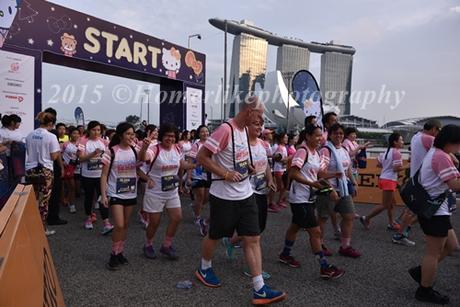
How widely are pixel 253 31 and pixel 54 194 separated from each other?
318ft

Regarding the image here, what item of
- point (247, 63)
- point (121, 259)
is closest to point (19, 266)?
point (121, 259)

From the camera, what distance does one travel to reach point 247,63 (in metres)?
76.1

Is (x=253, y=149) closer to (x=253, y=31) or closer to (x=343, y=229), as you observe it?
(x=343, y=229)

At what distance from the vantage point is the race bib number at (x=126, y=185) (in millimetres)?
4344

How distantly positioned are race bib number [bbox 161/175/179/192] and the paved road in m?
0.88

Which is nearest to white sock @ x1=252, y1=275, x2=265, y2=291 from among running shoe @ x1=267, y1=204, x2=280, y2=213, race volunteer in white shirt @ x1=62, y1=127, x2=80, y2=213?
running shoe @ x1=267, y1=204, x2=280, y2=213

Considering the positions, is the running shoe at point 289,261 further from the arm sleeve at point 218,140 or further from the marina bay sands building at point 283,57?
the marina bay sands building at point 283,57

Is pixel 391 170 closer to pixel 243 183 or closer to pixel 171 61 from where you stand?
pixel 243 183

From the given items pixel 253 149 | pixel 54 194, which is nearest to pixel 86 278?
pixel 253 149

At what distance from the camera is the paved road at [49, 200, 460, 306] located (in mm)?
3498

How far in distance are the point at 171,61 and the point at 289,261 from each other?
10580 millimetres

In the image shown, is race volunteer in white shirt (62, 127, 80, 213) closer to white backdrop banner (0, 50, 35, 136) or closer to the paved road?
white backdrop banner (0, 50, 35, 136)

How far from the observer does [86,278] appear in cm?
396

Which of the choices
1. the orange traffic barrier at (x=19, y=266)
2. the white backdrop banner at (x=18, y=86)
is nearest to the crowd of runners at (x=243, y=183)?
the orange traffic barrier at (x=19, y=266)
